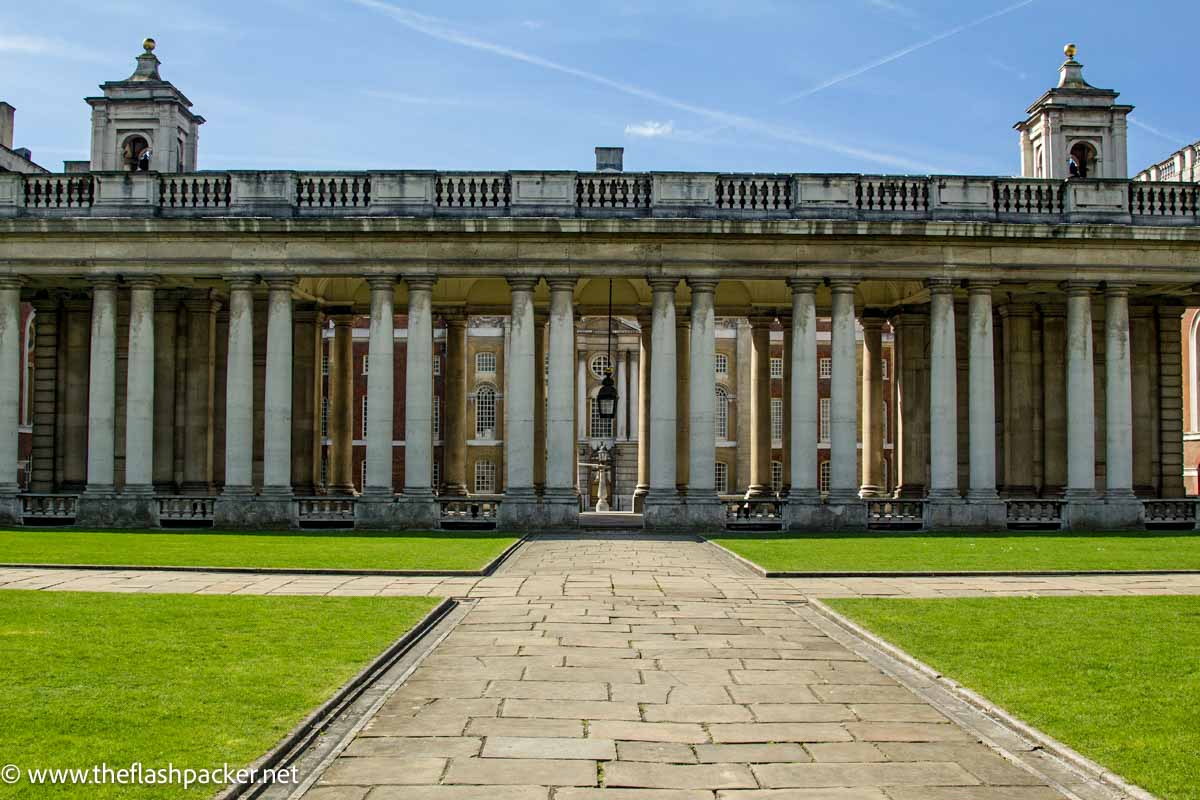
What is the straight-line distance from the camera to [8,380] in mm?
34469

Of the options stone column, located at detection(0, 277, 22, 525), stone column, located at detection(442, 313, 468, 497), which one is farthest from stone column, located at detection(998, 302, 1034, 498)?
stone column, located at detection(0, 277, 22, 525)

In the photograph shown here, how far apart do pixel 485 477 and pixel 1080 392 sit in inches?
Answer: 1768

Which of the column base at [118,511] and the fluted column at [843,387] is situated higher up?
the fluted column at [843,387]

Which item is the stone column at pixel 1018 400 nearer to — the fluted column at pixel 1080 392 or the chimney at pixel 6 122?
the fluted column at pixel 1080 392

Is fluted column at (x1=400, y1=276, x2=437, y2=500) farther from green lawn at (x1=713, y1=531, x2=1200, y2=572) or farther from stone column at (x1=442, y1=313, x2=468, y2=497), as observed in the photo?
green lawn at (x1=713, y1=531, x2=1200, y2=572)

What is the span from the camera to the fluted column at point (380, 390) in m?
33.9

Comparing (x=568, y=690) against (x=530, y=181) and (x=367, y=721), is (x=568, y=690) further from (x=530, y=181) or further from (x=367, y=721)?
(x=530, y=181)

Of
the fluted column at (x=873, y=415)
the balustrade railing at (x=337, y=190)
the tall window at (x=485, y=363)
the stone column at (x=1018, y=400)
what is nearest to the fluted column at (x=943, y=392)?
the stone column at (x=1018, y=400)

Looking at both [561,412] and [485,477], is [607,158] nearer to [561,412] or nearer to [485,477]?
[561,412]

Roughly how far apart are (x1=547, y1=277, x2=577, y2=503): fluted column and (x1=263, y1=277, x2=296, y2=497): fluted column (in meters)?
7.66

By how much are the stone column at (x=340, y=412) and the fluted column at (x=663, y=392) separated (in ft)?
37.3

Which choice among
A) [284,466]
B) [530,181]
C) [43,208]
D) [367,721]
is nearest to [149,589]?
[367,721]

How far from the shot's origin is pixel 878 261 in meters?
33.8

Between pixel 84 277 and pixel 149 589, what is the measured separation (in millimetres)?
19471
